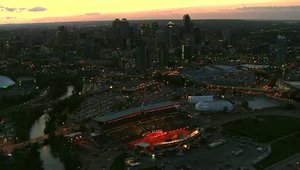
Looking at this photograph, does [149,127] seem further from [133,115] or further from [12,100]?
[12,100]

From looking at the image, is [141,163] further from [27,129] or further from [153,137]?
[27,129]

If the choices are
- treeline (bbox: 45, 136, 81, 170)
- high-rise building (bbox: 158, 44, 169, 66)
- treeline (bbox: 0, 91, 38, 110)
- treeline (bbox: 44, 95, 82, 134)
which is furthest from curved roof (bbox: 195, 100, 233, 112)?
high-rise building (bbox: 158, 44, 169, 66)

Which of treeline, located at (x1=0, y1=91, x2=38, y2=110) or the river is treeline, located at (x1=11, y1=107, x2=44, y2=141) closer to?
the river

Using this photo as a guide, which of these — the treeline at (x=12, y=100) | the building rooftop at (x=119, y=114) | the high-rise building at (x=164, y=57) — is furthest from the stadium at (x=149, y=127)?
the high-rise building at (x=164, y=57)

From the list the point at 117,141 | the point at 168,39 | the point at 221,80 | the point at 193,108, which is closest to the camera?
the point at 117,141

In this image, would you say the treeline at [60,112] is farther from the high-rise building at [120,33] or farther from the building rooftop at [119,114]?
the high-rise building at [120,33]

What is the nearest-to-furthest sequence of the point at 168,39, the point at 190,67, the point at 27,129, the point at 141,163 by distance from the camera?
the point at 141,163 < the point at 27,129 < the point at 190,67 < the point at 168,39

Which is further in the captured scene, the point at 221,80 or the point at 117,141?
the point at 221,80

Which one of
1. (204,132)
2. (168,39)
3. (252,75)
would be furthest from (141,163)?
(168,39)
